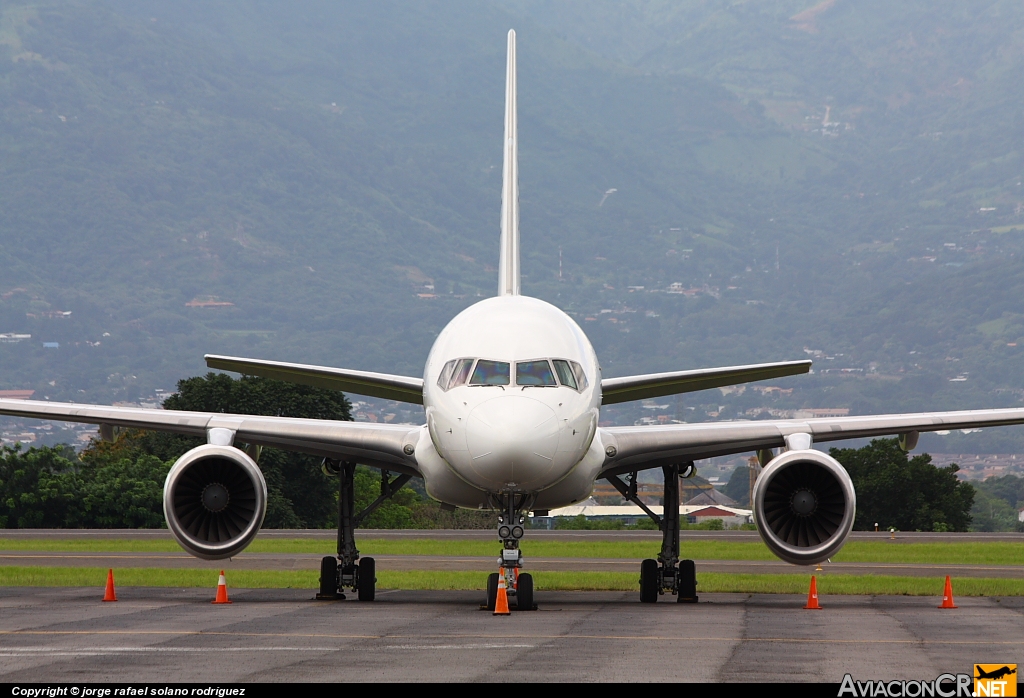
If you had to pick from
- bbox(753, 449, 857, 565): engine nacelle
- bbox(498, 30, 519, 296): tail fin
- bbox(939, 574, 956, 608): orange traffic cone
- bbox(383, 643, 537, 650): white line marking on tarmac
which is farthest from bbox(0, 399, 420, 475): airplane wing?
bbox(939, 574, 956, 608): orange traffic cone

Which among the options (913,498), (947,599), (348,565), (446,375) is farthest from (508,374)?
(913,498)

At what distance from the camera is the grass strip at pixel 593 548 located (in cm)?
4444

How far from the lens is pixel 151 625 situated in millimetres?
19156

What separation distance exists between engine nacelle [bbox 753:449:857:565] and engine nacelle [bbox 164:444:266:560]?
23.7 ft

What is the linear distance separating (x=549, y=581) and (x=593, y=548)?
61.8 ft

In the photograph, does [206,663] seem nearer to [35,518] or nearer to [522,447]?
[522,447]

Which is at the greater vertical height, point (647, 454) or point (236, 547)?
point (647, 454)

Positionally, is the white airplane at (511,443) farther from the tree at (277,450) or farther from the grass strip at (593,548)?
the tree at (277,450)

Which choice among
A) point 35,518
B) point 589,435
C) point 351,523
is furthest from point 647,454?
point 35,518

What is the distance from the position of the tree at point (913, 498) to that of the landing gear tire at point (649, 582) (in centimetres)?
5637

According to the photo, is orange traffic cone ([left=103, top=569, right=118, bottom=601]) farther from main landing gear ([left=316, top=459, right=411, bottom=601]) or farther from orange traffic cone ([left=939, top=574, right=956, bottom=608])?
orange traffic cone ([left=939, top=574, right=956, bottom=608])

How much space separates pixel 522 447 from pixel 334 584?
6845 mm

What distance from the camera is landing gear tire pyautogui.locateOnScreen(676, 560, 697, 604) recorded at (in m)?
25.1

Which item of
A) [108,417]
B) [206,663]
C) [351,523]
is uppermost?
[108,417]
